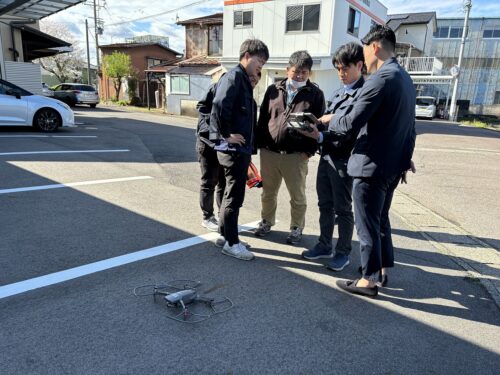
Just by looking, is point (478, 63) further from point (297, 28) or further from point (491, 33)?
point (297, 28)

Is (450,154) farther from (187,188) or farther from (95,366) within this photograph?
(95,366)

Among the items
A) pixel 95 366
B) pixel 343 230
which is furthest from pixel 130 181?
→ pixel 95 366

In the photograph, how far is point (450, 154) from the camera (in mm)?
11242

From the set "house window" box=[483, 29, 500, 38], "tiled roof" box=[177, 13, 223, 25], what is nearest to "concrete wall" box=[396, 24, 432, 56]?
"house window" box=[483, 29, 500, 38]

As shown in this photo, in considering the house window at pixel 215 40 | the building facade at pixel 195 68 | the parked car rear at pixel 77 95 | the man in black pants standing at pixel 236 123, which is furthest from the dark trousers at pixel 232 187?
the house window at pixel 215 40

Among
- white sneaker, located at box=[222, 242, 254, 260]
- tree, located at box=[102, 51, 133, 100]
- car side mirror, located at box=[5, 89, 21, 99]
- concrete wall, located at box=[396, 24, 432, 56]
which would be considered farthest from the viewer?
concrete wall, located at box=[396, 24, 432, 56]

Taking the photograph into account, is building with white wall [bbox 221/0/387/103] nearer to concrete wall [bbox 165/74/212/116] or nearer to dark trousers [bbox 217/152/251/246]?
concrete wall [bbox 165/74/212/116]

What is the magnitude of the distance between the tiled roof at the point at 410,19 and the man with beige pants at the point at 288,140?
32800mm

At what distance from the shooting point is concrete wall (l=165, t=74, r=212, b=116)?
73.4 feet

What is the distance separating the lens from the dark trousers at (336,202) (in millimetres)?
3340

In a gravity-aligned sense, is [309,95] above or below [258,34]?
below

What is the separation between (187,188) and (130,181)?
0.98m

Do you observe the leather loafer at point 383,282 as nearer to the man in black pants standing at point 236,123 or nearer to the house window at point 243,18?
the man in black pants standing at point 236,123

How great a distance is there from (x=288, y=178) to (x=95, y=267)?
A: 6.79 feet
